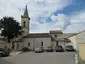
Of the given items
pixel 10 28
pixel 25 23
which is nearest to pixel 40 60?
pixel 10 28

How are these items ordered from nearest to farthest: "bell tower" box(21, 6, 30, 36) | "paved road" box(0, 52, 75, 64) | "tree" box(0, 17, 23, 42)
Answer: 1. "paved road" box(0, 52, 75, 64)
2. "tree" box(0, 17, 23, 42)
3. "bell tower" box(21, 6, 30, 36)

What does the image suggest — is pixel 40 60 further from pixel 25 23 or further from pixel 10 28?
pixel 25 23

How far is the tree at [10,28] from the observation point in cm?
6400

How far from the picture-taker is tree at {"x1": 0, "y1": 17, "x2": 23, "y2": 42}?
64.0 metres

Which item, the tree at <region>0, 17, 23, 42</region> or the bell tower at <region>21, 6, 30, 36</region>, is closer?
the tree at <region>0, 17, 23, 42</region>

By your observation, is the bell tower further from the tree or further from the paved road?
the paved road

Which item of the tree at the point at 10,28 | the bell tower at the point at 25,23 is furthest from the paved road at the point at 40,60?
the bell tower at the point at 25,23

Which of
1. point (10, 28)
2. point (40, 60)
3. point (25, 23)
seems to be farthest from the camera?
point (25, 23)

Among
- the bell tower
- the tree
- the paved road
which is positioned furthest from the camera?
the bell tower

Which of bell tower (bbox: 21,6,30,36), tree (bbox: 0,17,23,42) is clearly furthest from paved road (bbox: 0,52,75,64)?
bell tower (bbox: 21,6,30,36)

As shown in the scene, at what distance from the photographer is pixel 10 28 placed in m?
64.4

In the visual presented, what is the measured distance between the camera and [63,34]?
7606 centimetres

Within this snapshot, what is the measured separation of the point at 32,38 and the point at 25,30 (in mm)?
5440

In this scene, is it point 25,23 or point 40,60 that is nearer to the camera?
point 40,60
